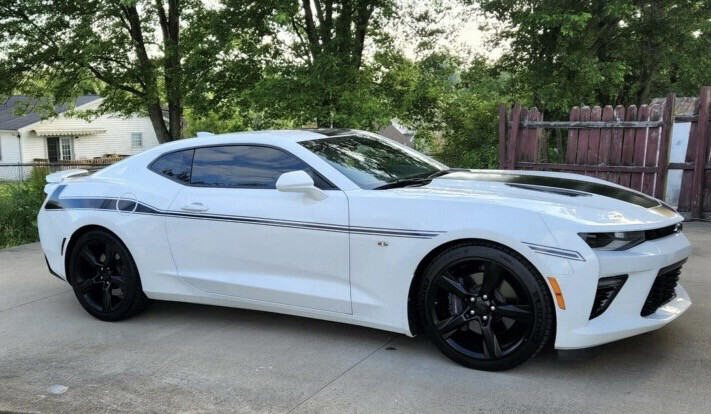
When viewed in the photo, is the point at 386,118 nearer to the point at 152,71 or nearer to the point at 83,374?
the point at 152,71

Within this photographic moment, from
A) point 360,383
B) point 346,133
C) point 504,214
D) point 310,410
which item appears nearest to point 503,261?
point 504,214

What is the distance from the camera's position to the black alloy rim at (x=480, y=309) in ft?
11.4

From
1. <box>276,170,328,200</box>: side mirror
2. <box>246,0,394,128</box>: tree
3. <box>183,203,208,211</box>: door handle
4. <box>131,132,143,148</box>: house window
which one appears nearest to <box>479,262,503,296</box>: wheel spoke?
<box>276,170,328,200</box>: side mirror

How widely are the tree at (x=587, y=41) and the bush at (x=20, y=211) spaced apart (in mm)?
10974

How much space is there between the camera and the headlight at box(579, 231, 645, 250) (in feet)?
10.9

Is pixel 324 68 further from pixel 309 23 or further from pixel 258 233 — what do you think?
pixel 258 233

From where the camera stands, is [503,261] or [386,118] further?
[386,118]

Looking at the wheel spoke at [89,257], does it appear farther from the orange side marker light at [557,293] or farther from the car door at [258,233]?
the orange side marker light at [557,293]

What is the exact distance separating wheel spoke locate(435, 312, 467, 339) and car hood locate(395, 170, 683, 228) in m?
0.70

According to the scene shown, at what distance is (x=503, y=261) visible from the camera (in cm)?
342

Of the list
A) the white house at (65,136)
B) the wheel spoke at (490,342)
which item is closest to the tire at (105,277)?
the wheel spoke at (490,342)

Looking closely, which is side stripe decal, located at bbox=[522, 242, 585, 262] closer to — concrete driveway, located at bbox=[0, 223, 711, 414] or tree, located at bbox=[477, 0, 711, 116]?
concrete driveway, located at bbox=[0, 223, 711, 414]

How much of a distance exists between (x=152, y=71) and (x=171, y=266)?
617 inches

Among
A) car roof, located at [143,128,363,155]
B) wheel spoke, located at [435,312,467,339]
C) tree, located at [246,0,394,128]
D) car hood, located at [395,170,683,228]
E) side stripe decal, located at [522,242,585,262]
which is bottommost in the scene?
wheel spoke, located at [435,312,467,339]
